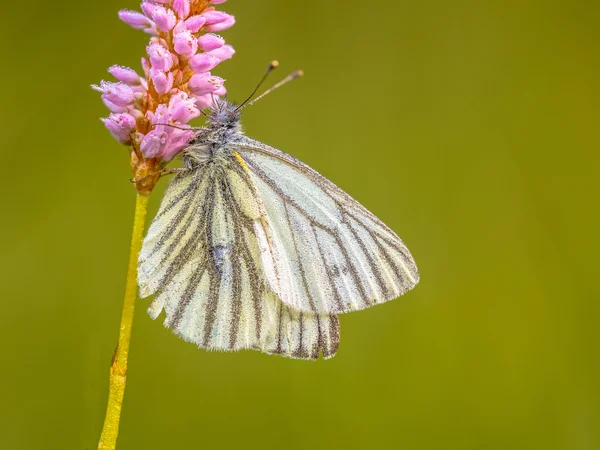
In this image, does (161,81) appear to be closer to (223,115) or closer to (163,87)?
(163,87)

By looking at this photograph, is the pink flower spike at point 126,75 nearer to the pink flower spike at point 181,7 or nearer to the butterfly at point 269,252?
the pink flower spike at point 181,7

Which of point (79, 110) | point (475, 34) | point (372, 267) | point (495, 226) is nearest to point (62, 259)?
point (79, 110)

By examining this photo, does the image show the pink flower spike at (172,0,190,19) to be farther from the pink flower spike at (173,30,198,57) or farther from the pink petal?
the pink petal

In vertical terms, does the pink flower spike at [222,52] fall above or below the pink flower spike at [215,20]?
below

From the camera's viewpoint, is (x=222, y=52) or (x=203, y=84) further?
(x=222, y=52)

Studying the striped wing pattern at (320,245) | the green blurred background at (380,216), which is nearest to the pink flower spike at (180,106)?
the striped wing pattern at (320,245)

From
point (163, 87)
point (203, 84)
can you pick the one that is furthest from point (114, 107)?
point (203, 84)

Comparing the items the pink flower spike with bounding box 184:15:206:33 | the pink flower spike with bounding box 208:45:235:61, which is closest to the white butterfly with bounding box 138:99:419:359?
the pink flower spike with bounding box 208:45:235:61
